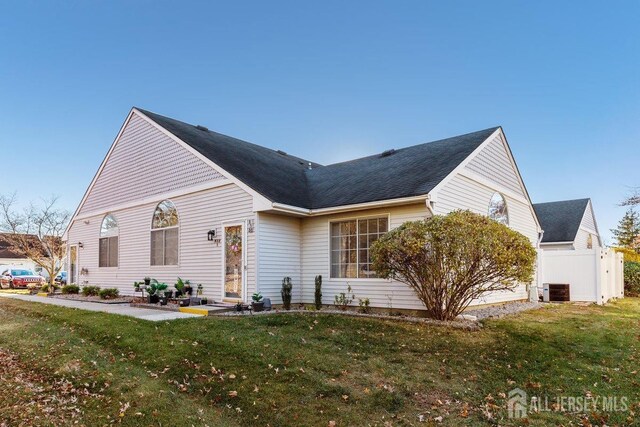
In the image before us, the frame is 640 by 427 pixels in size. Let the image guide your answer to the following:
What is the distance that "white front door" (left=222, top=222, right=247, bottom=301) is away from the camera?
10.7 m

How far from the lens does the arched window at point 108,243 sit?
1549cm

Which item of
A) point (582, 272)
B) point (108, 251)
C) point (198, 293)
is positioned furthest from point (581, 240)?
point (108, 251)

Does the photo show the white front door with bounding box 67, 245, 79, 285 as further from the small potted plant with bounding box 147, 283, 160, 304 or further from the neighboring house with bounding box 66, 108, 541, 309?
the small potted plant with bounding box 147, 283, 160, 304

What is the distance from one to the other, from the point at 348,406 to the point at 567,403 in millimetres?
2587

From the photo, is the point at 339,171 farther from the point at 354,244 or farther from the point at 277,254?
the point at 277,254

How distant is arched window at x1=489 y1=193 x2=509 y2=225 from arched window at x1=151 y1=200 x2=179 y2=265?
33.8 ft

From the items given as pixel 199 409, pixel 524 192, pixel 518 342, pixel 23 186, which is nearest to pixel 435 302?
pixel 518 342

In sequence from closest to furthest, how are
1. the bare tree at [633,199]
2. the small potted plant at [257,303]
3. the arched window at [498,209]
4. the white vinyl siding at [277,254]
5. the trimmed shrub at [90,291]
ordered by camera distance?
the small potted plant at [257,303]
the white vinyl siding at [277,254]
the arched window at [498,209]
the bare tree at [633,199]
the trimmed shrub at [90,291]

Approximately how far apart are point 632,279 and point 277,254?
59.5 ft

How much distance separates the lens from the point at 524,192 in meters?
14.6

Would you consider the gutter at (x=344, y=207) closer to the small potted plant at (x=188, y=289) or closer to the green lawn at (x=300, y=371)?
the green lawn at (x=300, y=371)

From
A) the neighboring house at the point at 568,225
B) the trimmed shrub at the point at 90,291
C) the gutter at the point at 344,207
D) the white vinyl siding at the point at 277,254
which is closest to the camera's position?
the gutter at the point at 344,207

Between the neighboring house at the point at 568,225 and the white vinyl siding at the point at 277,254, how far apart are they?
15.5 metres

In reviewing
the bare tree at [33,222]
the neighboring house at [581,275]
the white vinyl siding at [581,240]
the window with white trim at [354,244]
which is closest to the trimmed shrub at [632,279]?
the white vinyl siding at [581,240]
